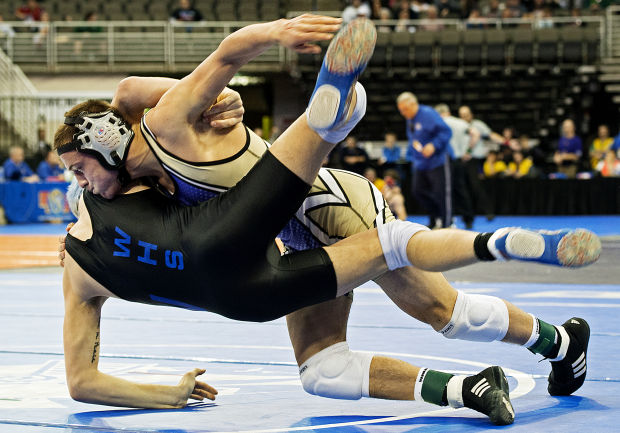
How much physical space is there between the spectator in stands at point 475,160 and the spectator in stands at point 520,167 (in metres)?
0.45

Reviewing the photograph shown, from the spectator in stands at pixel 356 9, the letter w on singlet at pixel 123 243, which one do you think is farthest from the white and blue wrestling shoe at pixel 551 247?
the spectator in stands at pixel 356 9

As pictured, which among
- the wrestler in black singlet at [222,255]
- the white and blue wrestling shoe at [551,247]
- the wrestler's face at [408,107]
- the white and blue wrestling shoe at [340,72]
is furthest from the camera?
the wrestler's face at [408,107]

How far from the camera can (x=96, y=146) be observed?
9.11 ft

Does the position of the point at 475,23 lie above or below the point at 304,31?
above

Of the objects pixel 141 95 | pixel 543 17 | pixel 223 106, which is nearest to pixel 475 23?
pixel 543 17

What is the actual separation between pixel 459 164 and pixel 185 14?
8.06m

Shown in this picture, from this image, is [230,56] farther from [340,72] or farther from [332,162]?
[332,162]

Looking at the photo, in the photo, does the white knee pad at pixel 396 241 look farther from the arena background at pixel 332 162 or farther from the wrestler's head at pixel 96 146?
the wrestler's head at pixel 96 146

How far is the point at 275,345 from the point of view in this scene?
4.22 m

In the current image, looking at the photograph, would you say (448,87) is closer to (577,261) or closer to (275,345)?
(275,345)

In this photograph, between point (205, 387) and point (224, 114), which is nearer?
point (224, 114)

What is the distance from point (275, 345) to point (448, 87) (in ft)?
42.4

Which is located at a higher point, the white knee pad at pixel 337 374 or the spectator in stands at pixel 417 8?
the spectator in stands at pixel 417 8

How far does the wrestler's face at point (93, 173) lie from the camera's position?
2.80 m
